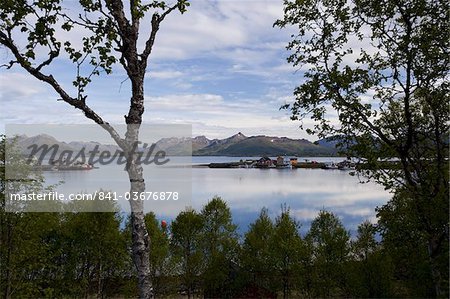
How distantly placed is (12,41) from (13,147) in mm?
18948

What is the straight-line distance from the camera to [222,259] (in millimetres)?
47156

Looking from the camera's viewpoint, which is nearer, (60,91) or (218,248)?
(60,91)

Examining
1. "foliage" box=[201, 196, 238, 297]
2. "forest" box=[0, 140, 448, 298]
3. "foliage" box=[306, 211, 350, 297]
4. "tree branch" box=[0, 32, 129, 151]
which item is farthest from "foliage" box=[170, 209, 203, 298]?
"tree branch" box=[0, 32, 129, 151]

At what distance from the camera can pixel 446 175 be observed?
12.5 meters

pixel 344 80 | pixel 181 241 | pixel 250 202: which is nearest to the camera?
pixel 344 80

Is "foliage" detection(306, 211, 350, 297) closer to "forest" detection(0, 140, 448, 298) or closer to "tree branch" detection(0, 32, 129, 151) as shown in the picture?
"forest" detection(0, 140, 448, 298)

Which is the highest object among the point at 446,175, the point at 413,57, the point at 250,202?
the point at 413,57

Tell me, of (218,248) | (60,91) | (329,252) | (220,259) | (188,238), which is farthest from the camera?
(188,238)

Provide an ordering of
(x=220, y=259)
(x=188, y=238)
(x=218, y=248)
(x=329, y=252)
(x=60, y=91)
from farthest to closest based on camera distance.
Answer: (x=188, y=238), (x=218, y=248), (x=220, y=259), (x=329, y=252), (x=60, y=91)

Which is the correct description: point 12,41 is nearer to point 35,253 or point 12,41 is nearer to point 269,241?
point 35,253

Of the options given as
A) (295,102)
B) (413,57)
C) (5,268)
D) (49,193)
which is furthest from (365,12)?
(5,268)

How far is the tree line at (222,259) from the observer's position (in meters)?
41.4

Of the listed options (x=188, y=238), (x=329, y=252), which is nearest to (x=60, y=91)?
(x=329, y=252)

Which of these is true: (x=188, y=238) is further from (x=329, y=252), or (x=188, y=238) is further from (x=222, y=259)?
(x=329, y=252)
